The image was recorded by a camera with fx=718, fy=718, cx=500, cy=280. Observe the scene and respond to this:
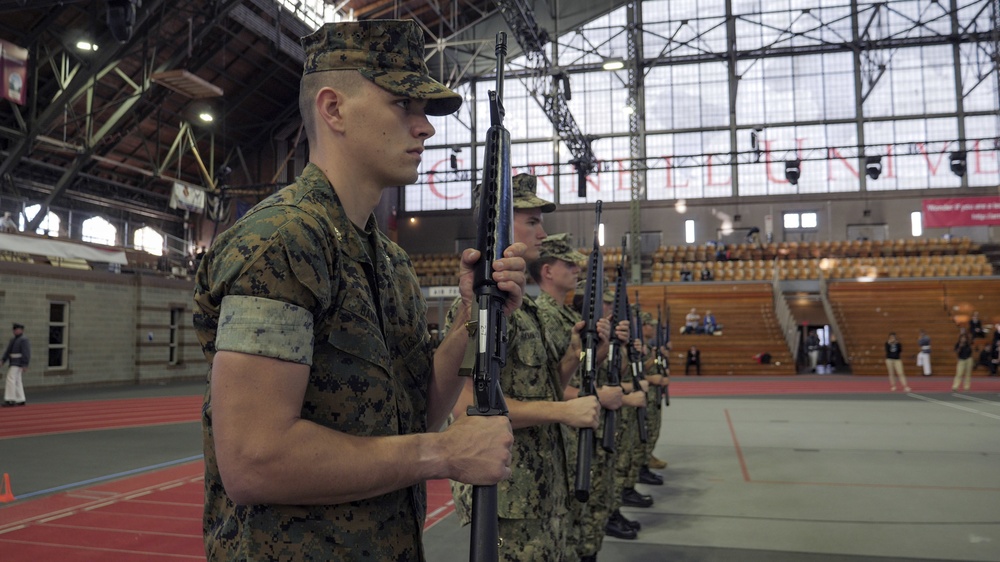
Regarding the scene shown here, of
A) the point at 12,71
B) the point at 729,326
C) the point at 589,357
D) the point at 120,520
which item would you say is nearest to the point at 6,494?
the point at 120,520

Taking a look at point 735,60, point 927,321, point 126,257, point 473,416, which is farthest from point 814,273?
point 473,416

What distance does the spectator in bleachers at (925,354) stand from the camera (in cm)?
1897

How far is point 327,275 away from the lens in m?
1.26

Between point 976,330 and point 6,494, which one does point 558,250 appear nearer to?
point 6,494

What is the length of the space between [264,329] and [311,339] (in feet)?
0.28

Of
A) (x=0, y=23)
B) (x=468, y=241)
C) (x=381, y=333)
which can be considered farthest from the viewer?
(x=468, y=241)

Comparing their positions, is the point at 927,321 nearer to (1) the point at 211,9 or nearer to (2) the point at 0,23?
(1) the point at 211,9

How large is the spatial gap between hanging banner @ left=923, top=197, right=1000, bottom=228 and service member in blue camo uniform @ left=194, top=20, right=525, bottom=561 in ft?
94.8

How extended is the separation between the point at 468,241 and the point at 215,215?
10216 mm

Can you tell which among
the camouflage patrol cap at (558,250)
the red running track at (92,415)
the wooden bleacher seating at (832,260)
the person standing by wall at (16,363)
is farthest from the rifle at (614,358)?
the wooden bleacher seating at (832,260)

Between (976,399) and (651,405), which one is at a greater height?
(651,405)

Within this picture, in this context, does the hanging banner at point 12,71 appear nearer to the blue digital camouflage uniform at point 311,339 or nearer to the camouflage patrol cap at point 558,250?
the camouflage patrol cap at point 558,250

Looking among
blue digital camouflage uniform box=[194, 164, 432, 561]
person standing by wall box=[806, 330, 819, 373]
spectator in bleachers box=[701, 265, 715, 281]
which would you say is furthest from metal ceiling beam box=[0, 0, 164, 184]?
person standing by wall box=[806, 330, 819, 373]

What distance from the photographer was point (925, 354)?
772 inches
